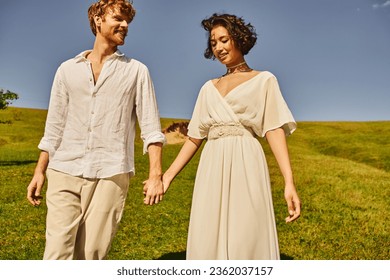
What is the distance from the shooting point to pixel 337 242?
1049cm

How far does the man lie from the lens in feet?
14.2

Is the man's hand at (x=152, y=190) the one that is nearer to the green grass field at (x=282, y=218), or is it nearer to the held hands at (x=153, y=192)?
the held hands at (x=153, y=192)

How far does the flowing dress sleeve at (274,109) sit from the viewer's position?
4633 mm

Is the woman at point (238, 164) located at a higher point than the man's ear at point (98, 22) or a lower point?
lower

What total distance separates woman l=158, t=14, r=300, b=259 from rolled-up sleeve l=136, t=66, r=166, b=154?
530mm

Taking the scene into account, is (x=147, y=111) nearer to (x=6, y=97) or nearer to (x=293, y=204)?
(x=293, y=204)

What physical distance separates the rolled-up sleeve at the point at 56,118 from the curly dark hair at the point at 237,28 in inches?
62.8

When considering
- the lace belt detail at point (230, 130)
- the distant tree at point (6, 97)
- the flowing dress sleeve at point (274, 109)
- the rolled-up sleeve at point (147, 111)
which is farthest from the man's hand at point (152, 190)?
the distant tree at point (6, 97)

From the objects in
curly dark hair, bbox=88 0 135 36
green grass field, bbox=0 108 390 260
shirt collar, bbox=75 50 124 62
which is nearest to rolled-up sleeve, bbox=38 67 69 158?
shirt collar, bbox=75 50 124 62

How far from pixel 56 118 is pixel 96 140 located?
19.4 inches

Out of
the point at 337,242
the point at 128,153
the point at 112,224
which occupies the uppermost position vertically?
the point at 128,153

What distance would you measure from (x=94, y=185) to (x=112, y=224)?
0.40 meters
